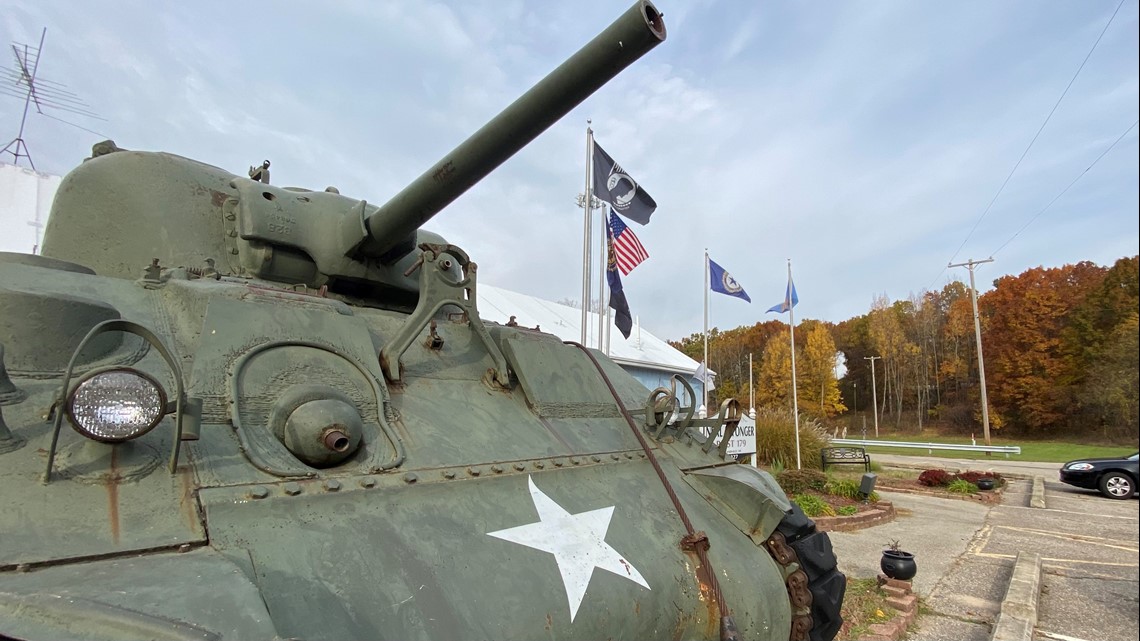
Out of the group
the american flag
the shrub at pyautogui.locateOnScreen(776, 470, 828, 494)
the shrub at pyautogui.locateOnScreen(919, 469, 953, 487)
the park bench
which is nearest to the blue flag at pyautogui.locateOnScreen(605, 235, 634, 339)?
the american flag

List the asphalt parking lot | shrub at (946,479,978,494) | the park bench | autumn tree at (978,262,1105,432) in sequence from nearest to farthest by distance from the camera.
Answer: autumn tree at (978,262,1105,432) < the asphalt parking lot < shrub at (946,479,978,494) < the park bench

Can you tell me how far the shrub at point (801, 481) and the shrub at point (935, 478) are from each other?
4116 mm

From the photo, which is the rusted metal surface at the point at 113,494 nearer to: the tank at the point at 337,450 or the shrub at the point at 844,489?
the tank at the point at 337,450

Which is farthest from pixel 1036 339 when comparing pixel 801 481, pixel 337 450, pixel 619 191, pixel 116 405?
pixel 801 481

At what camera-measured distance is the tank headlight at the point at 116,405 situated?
1.92 metres

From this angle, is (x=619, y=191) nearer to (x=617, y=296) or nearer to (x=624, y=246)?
(x=624, y=246)

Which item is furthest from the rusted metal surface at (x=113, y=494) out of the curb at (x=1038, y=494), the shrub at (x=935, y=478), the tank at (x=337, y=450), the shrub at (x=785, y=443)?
the shrub at (x=935, y=478)

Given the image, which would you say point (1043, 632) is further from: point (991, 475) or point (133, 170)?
point (991, 475)

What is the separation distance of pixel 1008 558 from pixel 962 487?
23.6ft

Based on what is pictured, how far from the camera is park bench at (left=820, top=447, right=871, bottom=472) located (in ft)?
57.6

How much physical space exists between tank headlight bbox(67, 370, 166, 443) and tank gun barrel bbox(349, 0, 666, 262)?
1748 millimetres

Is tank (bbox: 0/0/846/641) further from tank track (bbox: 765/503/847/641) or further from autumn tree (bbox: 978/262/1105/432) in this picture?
autumn tree (bbox: 978/262/1105/432)

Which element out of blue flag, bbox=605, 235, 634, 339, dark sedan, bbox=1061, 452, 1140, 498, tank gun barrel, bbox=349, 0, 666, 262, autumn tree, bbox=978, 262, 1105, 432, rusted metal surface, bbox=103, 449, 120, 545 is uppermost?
blue flag, bbox=605, 235, 634, 339

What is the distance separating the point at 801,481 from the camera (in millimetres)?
13172
